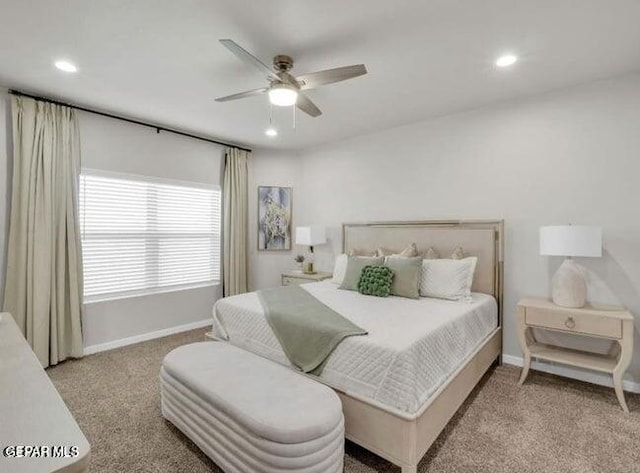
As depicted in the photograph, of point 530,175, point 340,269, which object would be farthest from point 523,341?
point 340,269

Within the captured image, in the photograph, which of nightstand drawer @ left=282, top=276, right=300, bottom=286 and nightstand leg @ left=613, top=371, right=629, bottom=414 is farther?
nightstand drawer @ left=282, top=276, right=300, bottom=286

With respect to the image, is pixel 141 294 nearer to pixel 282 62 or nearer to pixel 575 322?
pixel 282 62

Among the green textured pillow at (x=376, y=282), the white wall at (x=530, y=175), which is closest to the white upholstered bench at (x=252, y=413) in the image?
the green textured pillow at (x=376, y=282)

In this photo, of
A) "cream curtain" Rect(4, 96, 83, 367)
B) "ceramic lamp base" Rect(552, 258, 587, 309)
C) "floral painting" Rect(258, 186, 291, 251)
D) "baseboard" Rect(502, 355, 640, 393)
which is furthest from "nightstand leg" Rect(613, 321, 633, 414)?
"cream curtain" Rect(4, 96, 83, 367)

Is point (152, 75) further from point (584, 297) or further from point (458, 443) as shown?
point (584, 297)

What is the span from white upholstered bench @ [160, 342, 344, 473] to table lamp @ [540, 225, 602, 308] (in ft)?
7.13

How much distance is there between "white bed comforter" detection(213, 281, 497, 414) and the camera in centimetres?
178

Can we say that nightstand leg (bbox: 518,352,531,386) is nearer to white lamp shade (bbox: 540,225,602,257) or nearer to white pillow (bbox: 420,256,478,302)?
white pillow (bbox: 420,256,478,302)

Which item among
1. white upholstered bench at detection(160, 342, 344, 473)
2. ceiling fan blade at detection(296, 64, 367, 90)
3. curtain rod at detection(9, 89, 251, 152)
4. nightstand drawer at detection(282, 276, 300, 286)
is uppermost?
curtain rod at detection(9, 89, 251, 152)

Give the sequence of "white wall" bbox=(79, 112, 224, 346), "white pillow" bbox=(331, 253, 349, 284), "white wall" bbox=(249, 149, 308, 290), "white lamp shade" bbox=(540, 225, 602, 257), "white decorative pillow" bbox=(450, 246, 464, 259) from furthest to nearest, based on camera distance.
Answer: "white wall" bbox=(249, 149, 308, 290) → "white pillow" bbox=(331, 253, 349, 284) → "white wall" bbox=(79, 112, 224, 346) → "white decorative pillow" bbox=(450, 246, 464, 259) → "white lamp shade" bbox=(540, 225, 602, 257)

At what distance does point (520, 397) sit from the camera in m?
2.62

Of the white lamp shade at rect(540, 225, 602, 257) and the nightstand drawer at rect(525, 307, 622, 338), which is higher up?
the white lamp shade at rect(540, 225, 602, 257)

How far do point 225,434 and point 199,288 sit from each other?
310 cm

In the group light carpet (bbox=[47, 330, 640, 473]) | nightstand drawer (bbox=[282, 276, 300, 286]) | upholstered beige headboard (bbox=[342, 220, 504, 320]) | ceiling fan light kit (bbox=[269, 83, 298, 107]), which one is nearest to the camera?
light carpet (bbox=[47, 330, 640, 473])
